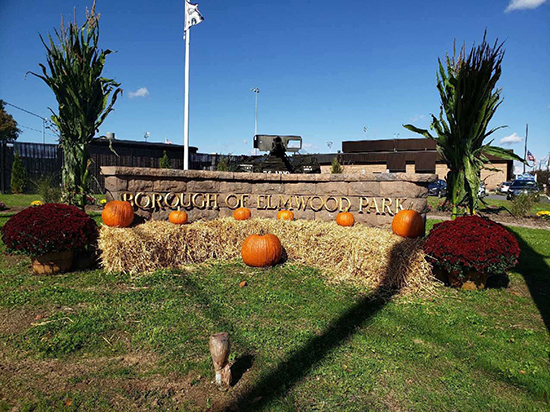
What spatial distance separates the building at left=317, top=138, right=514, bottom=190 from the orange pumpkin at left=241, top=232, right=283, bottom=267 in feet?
87.2

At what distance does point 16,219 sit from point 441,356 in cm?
540

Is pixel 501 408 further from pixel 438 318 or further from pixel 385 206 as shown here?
pixel 385 206

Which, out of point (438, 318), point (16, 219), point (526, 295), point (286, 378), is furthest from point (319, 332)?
point (16, 219)

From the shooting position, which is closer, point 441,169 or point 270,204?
point 270,204

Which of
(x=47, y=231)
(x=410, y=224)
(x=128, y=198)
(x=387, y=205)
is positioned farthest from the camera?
(x=387, y=205)

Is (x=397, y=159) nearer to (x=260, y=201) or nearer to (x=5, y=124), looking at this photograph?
(x=260, y=201)

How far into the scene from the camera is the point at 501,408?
2.33m

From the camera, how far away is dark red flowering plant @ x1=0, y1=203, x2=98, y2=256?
4535 millimetres

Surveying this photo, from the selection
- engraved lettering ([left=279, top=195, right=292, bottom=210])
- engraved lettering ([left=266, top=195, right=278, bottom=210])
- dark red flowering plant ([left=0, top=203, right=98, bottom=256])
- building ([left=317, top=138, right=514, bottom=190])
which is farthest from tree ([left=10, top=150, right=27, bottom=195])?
building ([left=317, top=138, right=514, bottom=190])

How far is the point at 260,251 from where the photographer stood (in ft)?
18.0

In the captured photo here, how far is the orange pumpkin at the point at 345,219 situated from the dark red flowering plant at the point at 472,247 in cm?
161

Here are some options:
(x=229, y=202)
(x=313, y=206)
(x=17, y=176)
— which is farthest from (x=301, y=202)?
(x=17, y=176)

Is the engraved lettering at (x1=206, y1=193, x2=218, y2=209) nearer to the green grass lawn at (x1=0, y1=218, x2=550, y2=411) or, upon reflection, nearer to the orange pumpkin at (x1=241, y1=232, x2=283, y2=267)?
the orange pumpkin at (x1=241, y1=232, x2=283, y2=267)

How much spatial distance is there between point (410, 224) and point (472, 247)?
1103 millimetres
